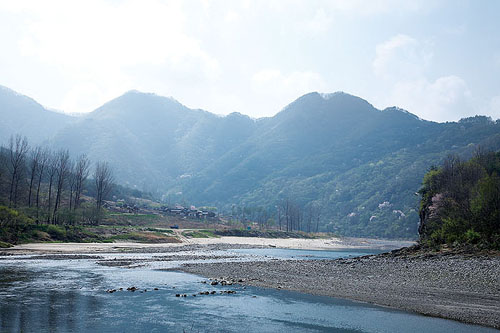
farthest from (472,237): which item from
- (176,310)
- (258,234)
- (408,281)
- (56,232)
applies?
(258,234)

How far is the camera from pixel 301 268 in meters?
42.8

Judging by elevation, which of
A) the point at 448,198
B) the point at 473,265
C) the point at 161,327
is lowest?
the point at 161,327

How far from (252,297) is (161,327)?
870 cm

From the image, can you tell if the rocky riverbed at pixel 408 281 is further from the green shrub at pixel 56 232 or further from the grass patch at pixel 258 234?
the grass patch at pixel 258 234

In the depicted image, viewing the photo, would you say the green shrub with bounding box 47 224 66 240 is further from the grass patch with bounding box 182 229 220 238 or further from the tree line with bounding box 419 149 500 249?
the tree line with bounding box 419 149 500 249

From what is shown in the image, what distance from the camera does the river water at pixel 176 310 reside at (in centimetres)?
1872

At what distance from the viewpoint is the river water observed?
18.7m

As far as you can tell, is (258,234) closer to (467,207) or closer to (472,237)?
(467,207)

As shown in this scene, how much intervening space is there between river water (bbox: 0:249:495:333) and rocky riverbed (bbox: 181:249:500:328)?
186 cm

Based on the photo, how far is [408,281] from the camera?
102ft

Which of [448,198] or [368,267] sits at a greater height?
[448,198]

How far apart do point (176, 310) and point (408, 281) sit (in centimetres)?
1841

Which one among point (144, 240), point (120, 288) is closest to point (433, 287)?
point (120, 288)

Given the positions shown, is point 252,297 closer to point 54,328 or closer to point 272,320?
point 272,320
